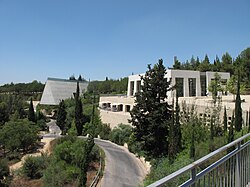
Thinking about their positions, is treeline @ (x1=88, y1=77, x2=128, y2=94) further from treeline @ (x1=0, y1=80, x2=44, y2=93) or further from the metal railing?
the metal railing

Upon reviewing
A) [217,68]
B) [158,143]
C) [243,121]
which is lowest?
[158,143]

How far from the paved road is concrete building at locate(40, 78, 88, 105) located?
45387 mm

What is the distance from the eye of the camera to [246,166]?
3941 millimetres

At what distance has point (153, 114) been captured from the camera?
64.1ft

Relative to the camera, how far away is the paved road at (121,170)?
56.2 ft

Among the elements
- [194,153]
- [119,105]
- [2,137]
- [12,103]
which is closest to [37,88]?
[12,103]

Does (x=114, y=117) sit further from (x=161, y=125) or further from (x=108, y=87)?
(x=108, y=87)

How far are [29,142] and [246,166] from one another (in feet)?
96.2

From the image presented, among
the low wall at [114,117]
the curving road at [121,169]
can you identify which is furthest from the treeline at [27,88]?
the curving road at [121,169]

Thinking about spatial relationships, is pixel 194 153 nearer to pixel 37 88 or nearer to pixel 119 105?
pixel 119 105

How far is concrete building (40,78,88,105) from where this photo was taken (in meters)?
66.6

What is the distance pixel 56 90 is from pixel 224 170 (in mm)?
68353

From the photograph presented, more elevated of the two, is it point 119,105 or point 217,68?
point 217,68

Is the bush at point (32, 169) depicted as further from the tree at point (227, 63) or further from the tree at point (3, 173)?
the tree at point (227, 63)
